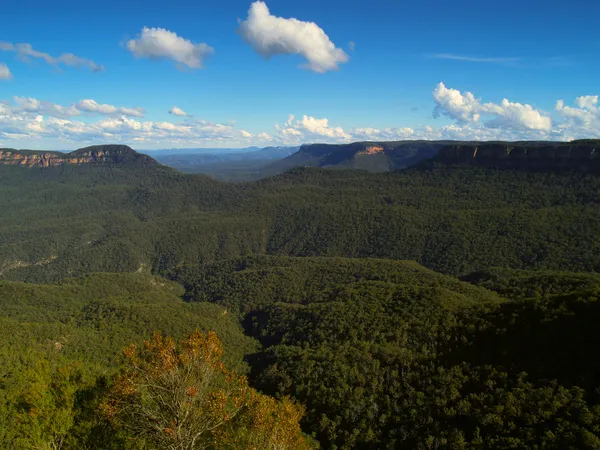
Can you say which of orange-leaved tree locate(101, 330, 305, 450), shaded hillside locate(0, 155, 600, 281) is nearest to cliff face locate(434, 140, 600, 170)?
shaded hillside locate(0, 155, 600, 281)

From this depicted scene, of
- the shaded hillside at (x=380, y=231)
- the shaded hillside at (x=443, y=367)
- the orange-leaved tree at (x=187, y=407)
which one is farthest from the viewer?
the shaded hillside at (x=380, y=231)

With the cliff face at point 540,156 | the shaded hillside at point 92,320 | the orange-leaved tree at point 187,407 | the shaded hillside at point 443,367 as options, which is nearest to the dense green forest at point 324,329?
the orange-leaved tree at point 187,407

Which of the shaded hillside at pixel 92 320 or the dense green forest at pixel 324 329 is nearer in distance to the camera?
the dense green forest at pixel 324 329

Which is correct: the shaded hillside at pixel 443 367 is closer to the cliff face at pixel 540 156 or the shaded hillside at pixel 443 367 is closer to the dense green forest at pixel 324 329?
the dense green forest at pixel 324 329

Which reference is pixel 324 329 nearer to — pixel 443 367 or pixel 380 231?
pixel 443 367

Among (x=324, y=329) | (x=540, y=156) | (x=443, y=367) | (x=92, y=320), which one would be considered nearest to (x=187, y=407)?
(x=443, y=367)

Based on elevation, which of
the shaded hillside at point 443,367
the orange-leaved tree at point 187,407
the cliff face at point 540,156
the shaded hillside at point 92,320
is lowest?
the shaded hillside at point 92,320

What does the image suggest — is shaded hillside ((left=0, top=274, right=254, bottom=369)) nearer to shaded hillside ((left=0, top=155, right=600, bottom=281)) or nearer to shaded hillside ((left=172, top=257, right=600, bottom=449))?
shaded hillside ((left=172, top=257, right=600, bottom=449))
